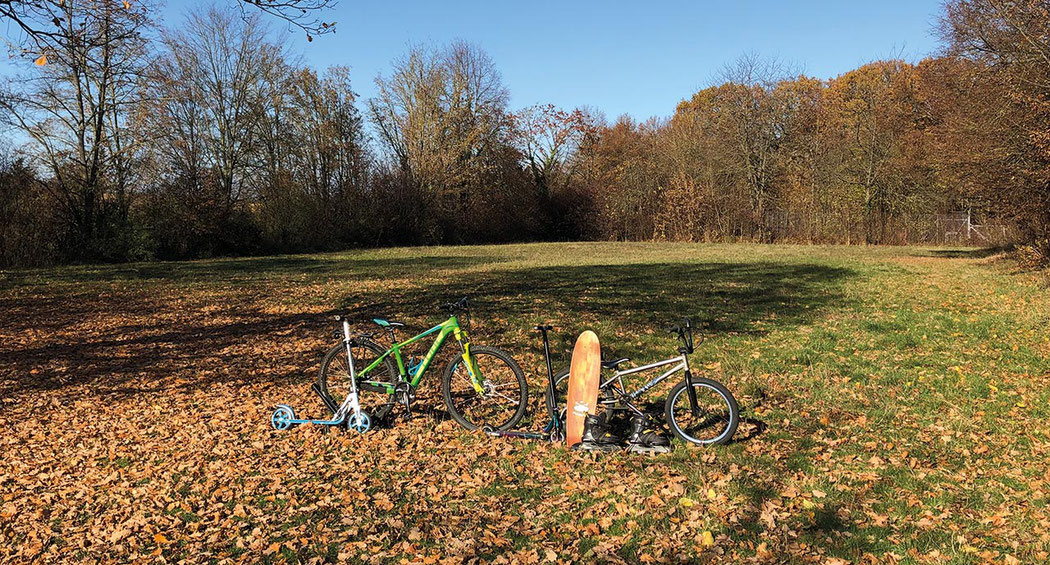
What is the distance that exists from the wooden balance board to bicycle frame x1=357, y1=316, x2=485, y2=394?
0.90m

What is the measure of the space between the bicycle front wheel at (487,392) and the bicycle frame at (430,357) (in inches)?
2.2

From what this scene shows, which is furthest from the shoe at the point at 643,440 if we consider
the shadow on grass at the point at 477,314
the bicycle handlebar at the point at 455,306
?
the shadow on grass at the point at 477,314

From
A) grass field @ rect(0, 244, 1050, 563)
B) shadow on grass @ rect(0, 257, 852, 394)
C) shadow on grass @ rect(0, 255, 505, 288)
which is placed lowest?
grass field @ rect(0, 244, 1050, 563)

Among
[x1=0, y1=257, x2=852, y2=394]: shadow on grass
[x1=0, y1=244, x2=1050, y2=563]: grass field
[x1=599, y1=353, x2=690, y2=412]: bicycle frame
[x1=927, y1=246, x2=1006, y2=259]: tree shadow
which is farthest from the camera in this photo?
[x1=927, y1=246, x2=1006, y2=259]: tree shadow

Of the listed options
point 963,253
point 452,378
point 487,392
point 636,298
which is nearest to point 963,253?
point 963,253

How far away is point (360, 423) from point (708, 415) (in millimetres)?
2948

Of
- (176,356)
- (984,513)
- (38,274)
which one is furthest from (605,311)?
(38,274)

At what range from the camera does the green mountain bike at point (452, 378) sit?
18.3ft

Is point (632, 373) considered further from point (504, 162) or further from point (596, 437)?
point (504, 162)

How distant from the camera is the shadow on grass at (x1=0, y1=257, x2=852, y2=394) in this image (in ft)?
26.6

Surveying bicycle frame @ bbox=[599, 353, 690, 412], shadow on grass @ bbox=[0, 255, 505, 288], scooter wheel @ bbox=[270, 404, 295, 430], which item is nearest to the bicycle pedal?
bicycle frame @ bbox=[599, 353, 690, 412]

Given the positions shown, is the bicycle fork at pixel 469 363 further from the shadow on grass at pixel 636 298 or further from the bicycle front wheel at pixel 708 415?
the shadow on grass at pixel 636 298

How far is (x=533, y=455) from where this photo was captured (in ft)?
16.9

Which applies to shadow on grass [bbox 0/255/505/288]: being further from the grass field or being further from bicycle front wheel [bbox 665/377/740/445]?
bicycle front wheel [bbox 665/377/740/445]
